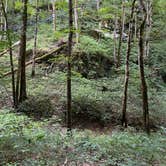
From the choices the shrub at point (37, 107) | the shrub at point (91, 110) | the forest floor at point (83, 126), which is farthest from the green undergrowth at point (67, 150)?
the shrub at point (91, 110)

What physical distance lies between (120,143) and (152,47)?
658 inches

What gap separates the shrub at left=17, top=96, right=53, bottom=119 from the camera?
524 inches

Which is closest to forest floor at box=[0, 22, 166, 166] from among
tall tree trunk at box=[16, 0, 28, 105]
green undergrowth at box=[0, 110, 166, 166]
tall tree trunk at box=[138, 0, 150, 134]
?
green undergrowth at box=[0, 110, 166, 166]

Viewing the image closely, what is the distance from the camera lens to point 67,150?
23.5 ft

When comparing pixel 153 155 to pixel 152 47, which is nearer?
pixel 153 155

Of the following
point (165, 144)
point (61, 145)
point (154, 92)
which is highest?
point (61, 145)

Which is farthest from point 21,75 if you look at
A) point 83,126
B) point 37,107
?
point 83,126

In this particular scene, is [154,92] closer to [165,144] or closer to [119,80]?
[119,80]

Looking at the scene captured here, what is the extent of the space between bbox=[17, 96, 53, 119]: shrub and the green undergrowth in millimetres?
4853

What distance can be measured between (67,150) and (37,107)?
6.74 meters

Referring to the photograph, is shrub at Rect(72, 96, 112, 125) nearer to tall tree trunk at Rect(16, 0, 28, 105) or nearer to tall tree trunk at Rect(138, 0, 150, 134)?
tall tree trunk at Rect(16, 0, 28, 105)

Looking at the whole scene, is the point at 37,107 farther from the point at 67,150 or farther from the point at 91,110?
the point at 67,150

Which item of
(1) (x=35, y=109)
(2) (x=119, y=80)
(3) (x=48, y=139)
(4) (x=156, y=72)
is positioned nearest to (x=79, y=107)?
(1) (x=35, y=109)

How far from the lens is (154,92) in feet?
57.9
